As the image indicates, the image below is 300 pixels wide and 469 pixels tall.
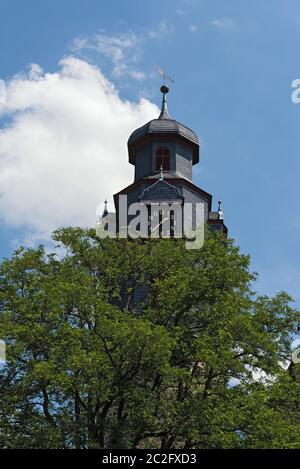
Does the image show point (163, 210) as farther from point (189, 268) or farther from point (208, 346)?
point (208, 346)

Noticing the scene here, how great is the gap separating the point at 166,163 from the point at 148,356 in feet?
86.3

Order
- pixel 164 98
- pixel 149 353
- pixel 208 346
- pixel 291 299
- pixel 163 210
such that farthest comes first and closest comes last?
pixel 164 98
pixel 163 210
pixel 291 299
pixel 208 346
pixel 149 353

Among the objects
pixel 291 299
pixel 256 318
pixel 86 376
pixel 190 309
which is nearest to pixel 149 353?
pixel 86 376

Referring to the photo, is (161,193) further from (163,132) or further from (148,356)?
(148,356)

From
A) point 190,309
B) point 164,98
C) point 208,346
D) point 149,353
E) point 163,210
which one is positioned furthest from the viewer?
point 164,98

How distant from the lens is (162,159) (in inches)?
1869

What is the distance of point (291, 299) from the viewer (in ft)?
88.1

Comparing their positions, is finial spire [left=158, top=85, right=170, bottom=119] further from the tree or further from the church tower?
the tree

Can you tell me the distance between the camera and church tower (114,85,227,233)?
148 feet

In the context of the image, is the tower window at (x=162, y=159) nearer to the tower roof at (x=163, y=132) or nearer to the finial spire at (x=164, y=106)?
the tower roof at (x=163, y=132)

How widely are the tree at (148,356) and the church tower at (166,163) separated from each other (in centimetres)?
1828

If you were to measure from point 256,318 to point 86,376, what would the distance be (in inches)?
254

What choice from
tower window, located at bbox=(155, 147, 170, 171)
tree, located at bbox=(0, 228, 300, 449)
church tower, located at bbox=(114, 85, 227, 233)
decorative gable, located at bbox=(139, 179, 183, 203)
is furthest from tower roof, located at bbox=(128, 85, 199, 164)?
tree, located at bbox=(0, 228, 300, 449)

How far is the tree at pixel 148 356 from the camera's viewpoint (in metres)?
22.1
